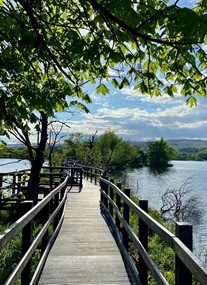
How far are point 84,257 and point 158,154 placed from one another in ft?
388

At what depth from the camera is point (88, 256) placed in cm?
580

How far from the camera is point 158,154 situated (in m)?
122

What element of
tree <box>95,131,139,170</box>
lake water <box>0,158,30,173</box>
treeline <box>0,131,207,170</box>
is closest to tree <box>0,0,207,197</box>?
A: lake water <box>0,158,30,173</box>

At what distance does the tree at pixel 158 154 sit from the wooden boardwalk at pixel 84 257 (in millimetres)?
112541

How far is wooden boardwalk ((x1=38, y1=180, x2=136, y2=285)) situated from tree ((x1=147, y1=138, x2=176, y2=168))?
369ft

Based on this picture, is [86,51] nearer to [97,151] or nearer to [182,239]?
[182,239]

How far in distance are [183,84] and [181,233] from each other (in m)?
3.08

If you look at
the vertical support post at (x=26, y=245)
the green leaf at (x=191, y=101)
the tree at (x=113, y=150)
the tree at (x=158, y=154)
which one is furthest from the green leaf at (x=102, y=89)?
the tree at (x=158, y=154)

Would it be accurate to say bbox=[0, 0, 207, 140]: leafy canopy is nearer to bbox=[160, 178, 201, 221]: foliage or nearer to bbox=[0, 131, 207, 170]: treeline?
bbox=[0, 131, 207, 170]: treeline

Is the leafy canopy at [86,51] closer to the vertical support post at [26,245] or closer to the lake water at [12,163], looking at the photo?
the vertical support post at [26,245]

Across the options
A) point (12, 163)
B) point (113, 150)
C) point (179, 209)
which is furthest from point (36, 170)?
point (113, 150)

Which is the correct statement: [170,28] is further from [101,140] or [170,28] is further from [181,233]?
[101,140]

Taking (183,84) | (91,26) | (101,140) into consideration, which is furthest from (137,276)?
(101,140)

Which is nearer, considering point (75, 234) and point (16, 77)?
point (16, 77)
